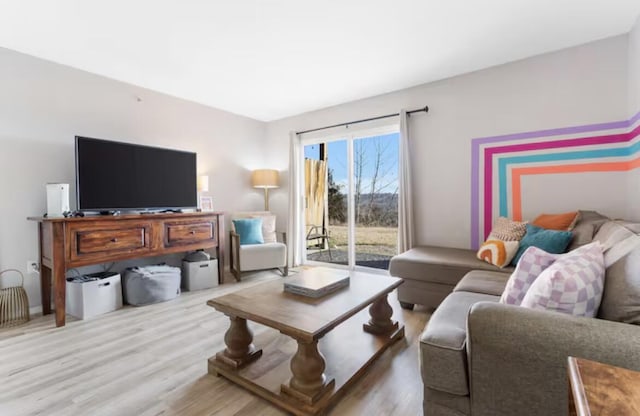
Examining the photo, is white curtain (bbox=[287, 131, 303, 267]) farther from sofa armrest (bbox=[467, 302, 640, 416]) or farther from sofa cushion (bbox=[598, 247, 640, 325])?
sofa cushion (bbox=[598, 247, 640, 325])

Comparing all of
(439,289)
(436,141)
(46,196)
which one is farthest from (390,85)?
(46,196)

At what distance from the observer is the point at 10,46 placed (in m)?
2.48

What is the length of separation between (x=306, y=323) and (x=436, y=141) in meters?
2.73

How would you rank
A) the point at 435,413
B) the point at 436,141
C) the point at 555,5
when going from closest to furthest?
the point at 435,413 → the point at 555,5 → the point at 436,141

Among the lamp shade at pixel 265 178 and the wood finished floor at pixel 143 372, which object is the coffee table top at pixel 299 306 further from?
the lamp shade at pixel 265 178

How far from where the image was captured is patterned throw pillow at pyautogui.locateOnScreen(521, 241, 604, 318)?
3.39ft

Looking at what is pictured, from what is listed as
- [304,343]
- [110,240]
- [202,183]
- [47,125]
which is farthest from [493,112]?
[47,125]

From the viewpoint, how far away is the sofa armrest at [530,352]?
0.84m

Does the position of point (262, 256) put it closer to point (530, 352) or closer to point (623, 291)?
point (530, 352)

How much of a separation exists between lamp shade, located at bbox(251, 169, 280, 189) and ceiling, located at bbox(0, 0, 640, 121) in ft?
4.59

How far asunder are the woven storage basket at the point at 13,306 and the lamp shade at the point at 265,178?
2.75m

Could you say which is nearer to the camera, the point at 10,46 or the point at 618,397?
the point at 618,397

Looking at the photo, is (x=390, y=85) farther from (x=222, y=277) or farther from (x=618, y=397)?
(x=618, y=397)

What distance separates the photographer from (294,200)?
4465mm
